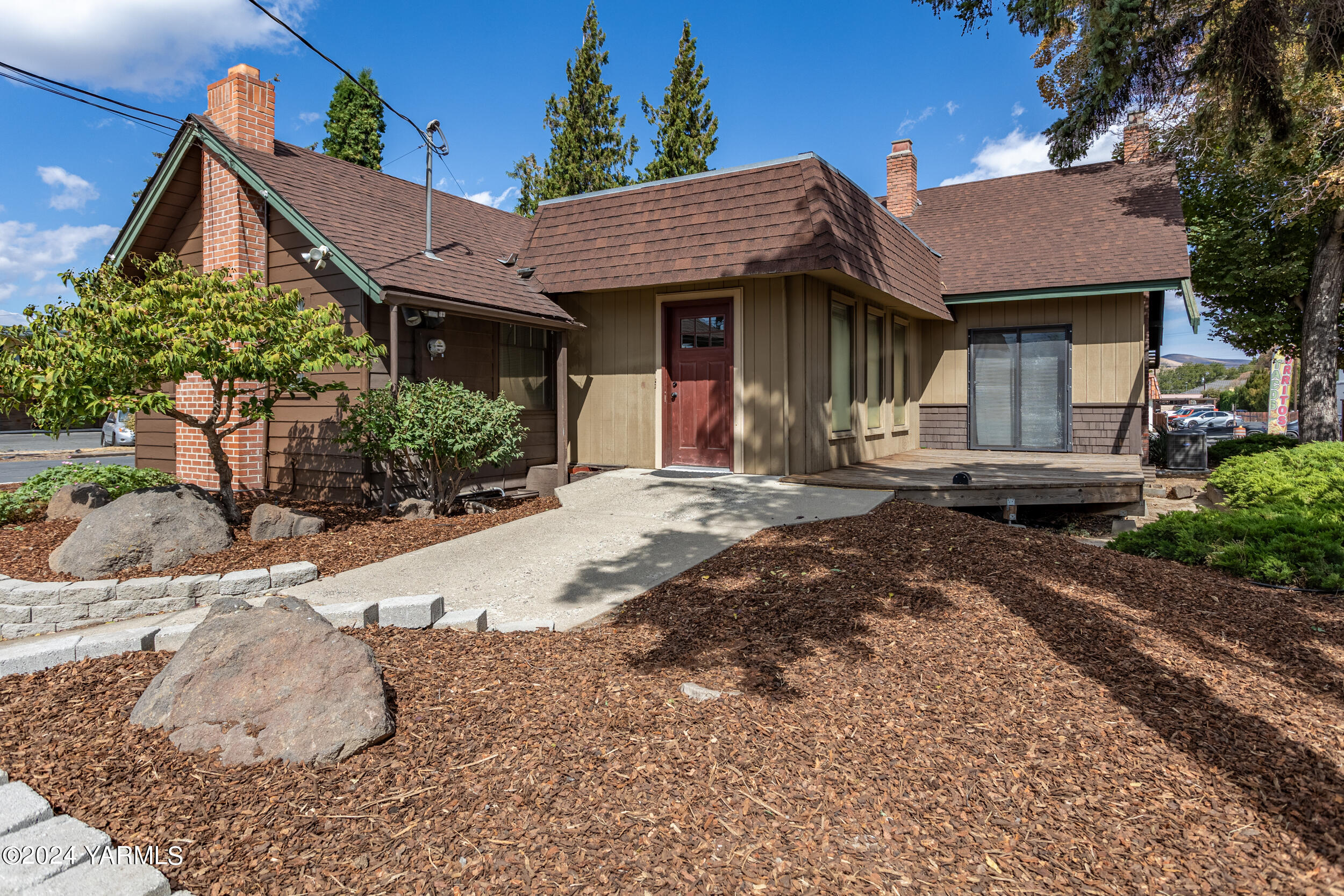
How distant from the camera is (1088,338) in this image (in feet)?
41.4

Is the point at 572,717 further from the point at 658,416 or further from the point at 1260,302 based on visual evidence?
the point at 1260,302

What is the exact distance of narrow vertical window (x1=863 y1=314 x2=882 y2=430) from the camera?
11398mm

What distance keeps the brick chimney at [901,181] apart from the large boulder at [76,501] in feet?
49.7

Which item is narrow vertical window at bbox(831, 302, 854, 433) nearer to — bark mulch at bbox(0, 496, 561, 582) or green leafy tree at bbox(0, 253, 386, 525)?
bark mulch at bbox(0, 496, 561, 582)

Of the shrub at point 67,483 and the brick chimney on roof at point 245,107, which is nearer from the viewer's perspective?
the shrub at point 67,483

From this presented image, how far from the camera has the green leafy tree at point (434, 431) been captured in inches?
299

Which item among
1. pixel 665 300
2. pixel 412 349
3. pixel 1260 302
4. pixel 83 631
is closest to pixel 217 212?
pixel 412 349

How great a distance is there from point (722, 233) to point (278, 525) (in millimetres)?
6072

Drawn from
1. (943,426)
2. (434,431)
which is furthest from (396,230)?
(943,426)

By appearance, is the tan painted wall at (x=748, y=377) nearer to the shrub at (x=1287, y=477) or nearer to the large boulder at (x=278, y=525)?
the large boulder at (x=278, y=525)

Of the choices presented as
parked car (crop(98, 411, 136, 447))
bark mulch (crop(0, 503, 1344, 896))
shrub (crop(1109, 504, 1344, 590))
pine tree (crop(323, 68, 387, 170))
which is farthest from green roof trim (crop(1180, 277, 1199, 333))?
parked car (crop(98, 411, 136, 447))

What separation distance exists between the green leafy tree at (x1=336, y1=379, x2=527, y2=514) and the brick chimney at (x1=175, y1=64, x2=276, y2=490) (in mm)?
1779

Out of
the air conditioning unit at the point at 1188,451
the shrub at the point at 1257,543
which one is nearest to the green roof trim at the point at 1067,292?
the air conditioning unit at the point at 1188,451

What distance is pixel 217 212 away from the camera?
31.3 ft
